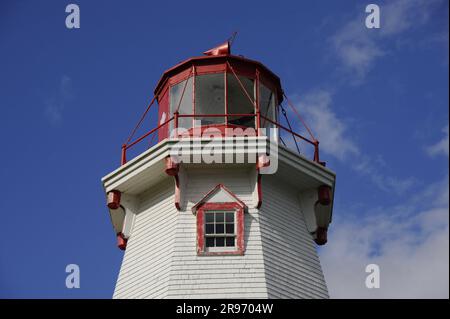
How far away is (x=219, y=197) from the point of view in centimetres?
2456

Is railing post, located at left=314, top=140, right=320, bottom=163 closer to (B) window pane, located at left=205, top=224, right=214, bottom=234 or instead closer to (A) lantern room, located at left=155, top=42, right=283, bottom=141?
(A) lantern room, located at left=155, top=42, right=283, bottom=141

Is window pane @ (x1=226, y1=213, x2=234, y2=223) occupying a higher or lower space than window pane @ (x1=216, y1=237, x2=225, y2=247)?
higher

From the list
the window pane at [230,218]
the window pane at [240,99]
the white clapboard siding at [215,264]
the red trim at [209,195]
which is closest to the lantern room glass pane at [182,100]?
the window pane at [240,99]

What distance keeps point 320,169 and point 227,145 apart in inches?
104

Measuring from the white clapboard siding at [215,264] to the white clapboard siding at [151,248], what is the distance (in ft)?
0.88

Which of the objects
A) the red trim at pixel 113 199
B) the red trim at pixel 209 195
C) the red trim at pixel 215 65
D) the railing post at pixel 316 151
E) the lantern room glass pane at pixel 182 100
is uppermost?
the red trim at pixel 215 65

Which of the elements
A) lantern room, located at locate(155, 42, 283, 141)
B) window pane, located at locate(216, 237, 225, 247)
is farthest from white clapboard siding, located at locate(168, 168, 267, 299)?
lantern room, located at locate(155, 42, 283, 141)

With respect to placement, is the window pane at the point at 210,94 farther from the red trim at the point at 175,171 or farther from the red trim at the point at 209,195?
the red trim at the point at 209,195

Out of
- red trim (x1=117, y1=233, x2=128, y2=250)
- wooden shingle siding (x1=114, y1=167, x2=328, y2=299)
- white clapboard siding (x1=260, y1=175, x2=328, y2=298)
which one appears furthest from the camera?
Answer: red trim (x1=117, y1=233, x2=128, y2=250)

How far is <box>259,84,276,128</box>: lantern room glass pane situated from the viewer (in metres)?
27.2

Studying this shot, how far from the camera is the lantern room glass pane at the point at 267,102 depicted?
27156mm
